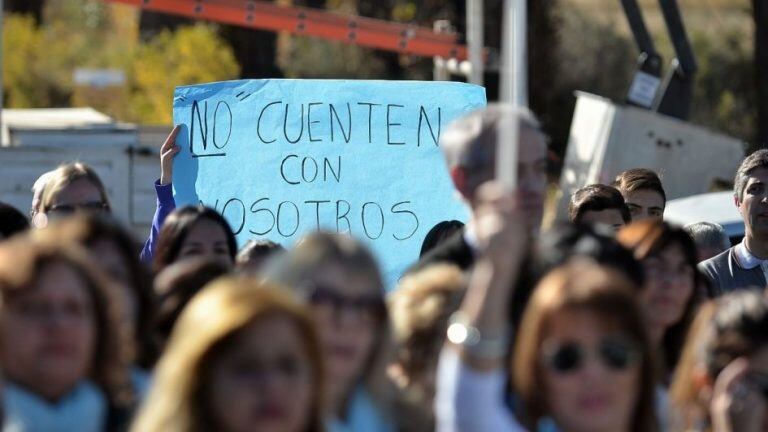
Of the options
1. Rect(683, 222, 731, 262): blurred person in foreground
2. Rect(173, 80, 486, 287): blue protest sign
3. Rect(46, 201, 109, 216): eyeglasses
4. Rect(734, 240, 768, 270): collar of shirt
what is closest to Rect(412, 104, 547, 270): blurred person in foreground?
Rect(46, 201, 109, 216): eyeglasses

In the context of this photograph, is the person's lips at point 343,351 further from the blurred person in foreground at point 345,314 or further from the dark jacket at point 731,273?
the dark jacket at point 731,273

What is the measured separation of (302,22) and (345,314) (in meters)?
10.4

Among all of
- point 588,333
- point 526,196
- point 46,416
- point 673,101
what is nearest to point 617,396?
point 588,333

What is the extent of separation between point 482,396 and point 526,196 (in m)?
0.79

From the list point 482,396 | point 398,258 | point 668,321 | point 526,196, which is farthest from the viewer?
point 398,258

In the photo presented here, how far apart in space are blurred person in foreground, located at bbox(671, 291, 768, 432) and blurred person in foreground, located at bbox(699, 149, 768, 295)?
276 centimetres

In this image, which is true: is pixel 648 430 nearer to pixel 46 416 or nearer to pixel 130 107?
pixel 46 416

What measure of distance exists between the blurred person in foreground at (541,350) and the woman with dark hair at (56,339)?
0.67 meters

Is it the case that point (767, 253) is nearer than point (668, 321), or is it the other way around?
point (668, 321)

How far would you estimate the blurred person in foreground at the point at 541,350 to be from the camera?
10.3 feet

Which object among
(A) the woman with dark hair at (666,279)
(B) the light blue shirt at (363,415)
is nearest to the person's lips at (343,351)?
(B) the light blue shirt at (363,415)

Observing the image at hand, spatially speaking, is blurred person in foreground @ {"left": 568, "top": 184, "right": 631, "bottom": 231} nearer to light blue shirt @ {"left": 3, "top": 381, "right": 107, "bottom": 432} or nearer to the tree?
light blue shirt @ {"left": 3, "top": 381, "right": 107, "bottom": 432}

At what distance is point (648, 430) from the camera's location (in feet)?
10.9

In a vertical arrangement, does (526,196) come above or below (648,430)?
above
